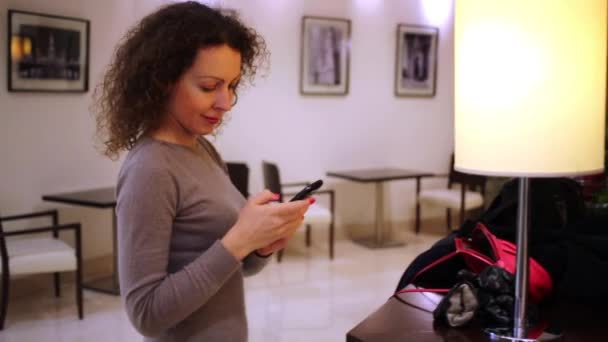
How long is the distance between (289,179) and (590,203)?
12.3 feet

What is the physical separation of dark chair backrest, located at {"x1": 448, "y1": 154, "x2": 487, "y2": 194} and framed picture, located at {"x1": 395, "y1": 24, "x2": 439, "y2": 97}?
3.06 feet

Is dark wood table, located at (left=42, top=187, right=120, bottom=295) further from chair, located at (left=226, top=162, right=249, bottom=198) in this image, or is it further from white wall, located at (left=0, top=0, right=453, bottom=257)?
chair, located at (left=226, top=162, right=249, bottom=198)

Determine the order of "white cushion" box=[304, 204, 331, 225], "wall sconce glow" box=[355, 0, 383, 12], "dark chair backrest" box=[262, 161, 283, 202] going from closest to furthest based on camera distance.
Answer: "dark chair backrest" box=[262, 161, 283, 202] < "white cushion" box=[304, 204, 331, 225] < "wall sconce glow" box=[355, 0, 383, 12]

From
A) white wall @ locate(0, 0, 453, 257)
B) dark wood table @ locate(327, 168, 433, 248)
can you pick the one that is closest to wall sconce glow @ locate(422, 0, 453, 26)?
white wall @ locate(0, 0, 453, 257)

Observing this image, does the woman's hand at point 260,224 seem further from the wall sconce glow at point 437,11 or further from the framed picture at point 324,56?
Answer: the wall sconce glow at point 437,11

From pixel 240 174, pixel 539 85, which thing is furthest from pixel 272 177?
pixel 539 85

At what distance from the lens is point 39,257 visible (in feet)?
11.9

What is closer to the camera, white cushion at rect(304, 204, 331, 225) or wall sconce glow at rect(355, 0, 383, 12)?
white cushion at rect(304, 204, 331, 225)

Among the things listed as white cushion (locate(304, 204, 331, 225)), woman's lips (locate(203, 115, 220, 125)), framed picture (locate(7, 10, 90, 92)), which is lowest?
white cushion (locate(304, 204, 331, 225))

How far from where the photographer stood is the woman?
3.52 ft

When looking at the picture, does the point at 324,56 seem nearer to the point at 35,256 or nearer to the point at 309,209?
the point at 309,209

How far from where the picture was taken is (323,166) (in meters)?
5.86

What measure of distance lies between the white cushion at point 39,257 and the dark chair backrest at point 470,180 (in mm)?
3548

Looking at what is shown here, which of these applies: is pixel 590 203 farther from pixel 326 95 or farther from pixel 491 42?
pixel 326 95
